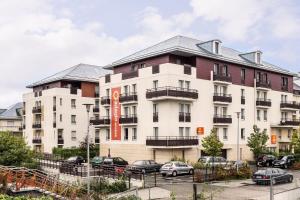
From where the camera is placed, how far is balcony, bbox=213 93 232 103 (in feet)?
167

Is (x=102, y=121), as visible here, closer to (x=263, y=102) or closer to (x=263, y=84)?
(x=263, y=102)

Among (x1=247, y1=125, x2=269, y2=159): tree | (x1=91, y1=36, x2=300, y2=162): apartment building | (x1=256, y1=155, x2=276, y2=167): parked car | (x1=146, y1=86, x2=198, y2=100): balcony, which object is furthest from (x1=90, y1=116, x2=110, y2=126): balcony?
(x1=256, y1=155, x2=276, y2=167): parked car

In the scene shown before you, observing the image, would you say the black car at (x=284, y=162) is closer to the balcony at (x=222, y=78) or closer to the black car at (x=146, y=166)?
the balcony at (x=222, y=78)

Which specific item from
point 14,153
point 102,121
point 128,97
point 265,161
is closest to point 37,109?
point 102,121

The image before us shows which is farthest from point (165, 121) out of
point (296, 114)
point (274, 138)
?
point (296, 114)

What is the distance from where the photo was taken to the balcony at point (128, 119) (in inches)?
1960

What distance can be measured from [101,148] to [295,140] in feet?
83.7

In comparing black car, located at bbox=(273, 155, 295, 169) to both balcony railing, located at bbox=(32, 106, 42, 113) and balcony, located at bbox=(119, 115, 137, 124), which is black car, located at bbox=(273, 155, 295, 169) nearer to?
balcony, located at bbox=(119, 115, 137, 124)

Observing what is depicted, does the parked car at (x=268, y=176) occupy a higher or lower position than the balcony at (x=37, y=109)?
lower

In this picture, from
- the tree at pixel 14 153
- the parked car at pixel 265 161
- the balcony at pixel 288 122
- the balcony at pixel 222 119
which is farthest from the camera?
the balcony at pixel 288 122

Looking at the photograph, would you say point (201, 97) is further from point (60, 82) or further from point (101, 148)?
point (60, 82)

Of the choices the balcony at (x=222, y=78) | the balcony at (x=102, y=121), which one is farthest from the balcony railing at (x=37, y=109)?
the balcony at (x=222, y=78)

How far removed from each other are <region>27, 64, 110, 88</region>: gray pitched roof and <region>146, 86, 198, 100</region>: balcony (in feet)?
72.8

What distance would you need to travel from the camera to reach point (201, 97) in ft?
162
